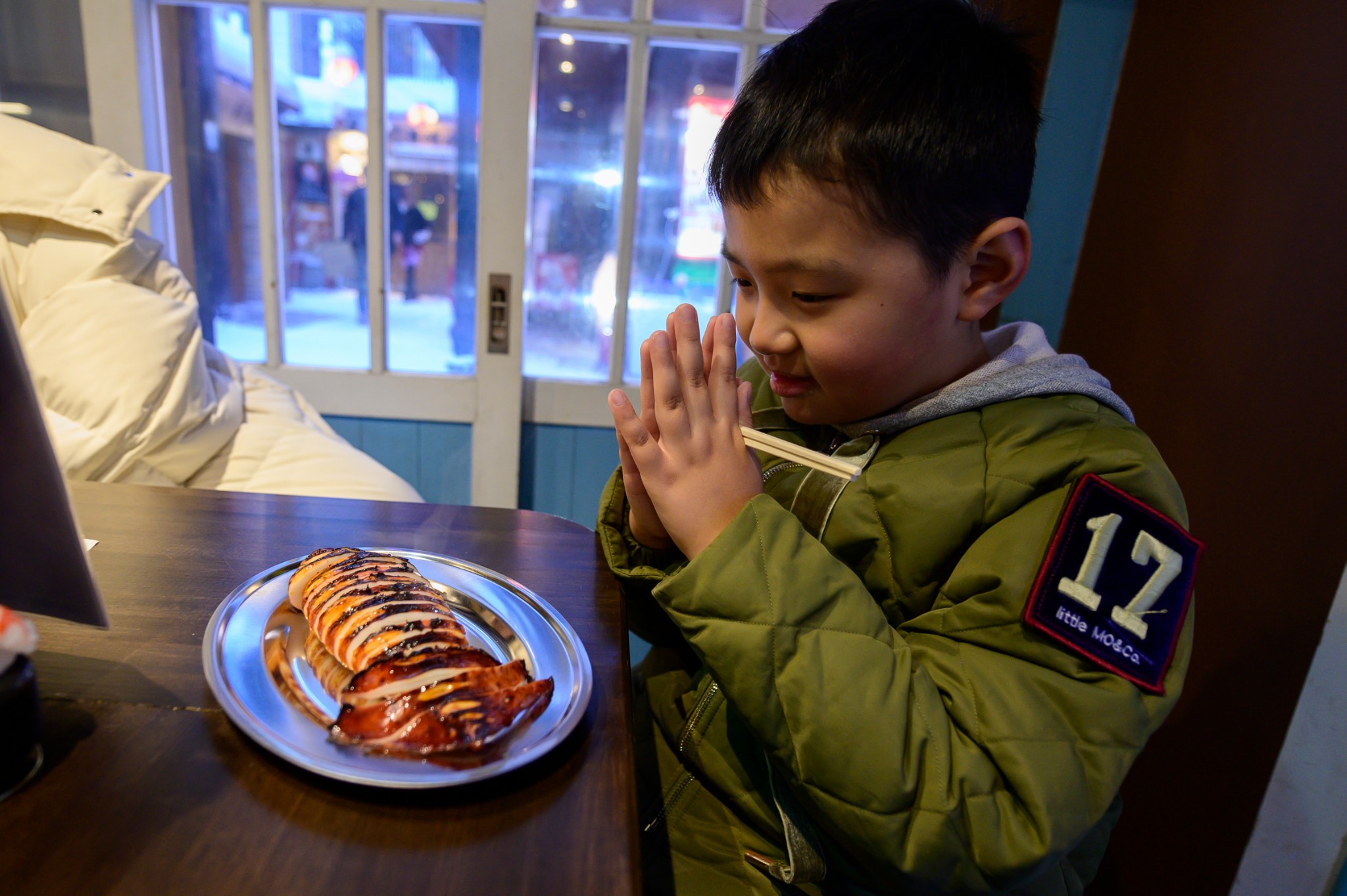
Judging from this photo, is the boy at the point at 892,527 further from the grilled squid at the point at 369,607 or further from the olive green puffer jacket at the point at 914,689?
the grilled squid at the point at 369,607

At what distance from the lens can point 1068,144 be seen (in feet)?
5.76

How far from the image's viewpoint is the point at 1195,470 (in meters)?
1.21

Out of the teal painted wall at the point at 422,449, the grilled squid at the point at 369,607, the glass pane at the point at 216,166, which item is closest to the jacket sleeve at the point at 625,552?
the grilled squid at the point at 369,607

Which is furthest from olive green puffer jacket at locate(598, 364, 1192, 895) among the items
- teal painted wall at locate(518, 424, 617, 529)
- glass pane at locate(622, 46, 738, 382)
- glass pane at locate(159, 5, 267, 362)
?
glass pane at locate(159, 5, 267, 362)

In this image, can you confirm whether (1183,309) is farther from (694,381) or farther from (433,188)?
(433,188)

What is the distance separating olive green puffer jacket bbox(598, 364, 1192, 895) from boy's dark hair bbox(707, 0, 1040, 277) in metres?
0.22

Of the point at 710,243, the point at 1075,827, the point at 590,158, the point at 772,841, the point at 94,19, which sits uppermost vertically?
the point at 94,19

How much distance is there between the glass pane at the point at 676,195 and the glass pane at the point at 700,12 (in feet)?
0.21

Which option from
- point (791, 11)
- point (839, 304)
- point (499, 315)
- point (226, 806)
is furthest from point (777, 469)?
point (791, 11)

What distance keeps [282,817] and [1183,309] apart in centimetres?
149

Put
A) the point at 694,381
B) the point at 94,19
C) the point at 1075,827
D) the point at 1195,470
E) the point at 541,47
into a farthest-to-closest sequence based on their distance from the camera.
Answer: the point at 541,47 → the point at 94,19 → the point at 1195,470 → the point at 694,381 → the point at 1075,827

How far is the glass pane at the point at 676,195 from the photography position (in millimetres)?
1878

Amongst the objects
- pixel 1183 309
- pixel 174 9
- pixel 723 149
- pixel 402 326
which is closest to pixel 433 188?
pixel 402 326

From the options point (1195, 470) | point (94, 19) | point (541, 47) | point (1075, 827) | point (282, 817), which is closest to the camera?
point (282, 817)
